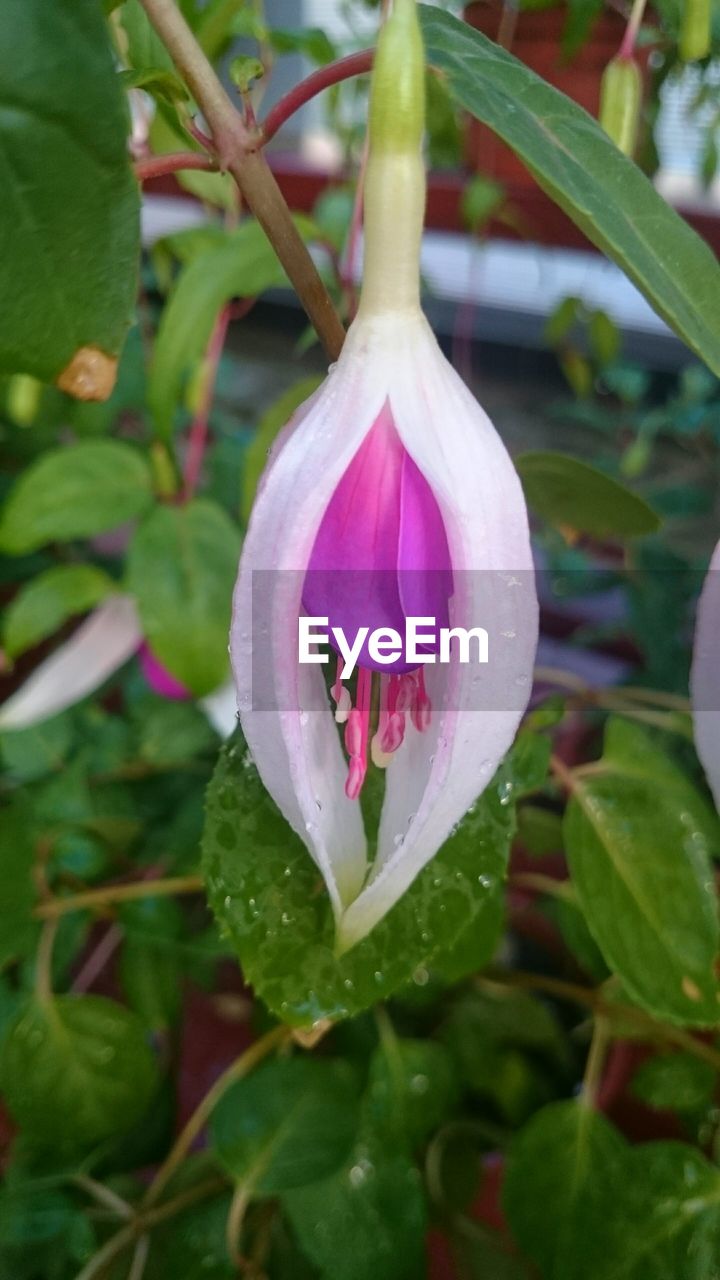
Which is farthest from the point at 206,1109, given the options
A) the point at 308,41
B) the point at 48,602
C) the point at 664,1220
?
the point at 308,41

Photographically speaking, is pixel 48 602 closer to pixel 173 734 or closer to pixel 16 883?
pixel 173 734

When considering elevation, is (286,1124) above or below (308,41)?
below

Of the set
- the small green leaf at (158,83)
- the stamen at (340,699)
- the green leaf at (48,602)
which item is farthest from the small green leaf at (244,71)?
the green leaf at (48,602)

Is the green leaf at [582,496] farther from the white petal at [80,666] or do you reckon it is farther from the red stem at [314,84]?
the white petal at [80,666]

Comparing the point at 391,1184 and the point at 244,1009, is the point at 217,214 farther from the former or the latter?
the point at 391,1184

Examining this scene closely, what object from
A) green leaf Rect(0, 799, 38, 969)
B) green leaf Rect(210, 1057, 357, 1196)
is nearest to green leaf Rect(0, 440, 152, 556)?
green leaf Rect(0, 799, 38, 969)
